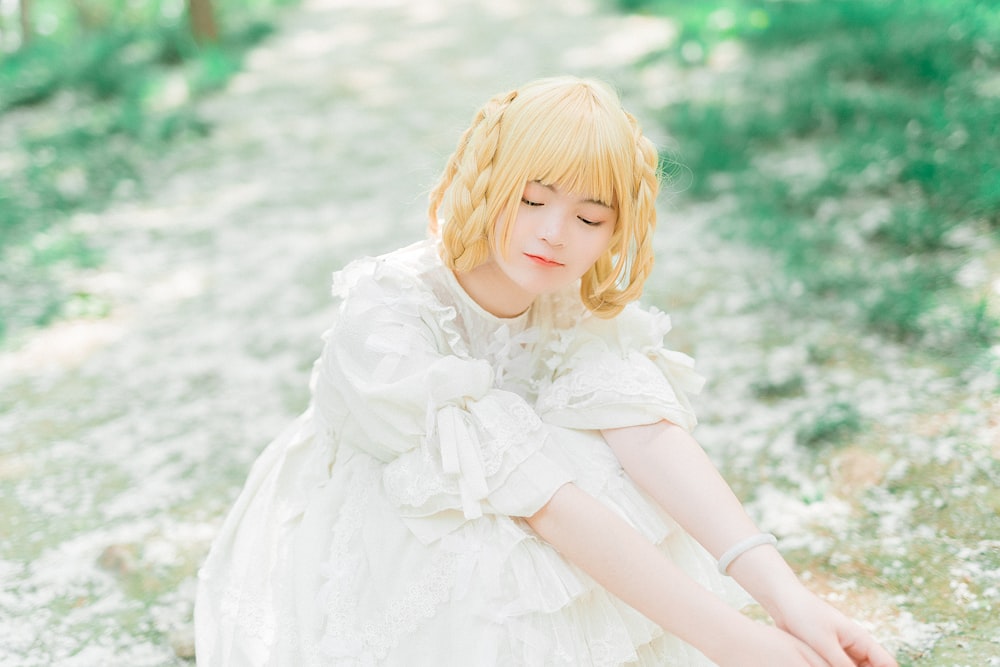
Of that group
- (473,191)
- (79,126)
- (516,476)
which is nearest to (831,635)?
(516,476)

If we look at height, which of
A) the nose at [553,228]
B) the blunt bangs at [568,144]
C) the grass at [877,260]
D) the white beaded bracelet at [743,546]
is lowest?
the grass at [877,260]

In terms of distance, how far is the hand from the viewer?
1.29 metres

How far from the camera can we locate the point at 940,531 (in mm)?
1964

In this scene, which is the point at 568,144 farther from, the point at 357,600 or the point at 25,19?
the point at 25,19

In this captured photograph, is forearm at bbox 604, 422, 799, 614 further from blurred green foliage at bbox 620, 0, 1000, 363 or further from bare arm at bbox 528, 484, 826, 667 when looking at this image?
blurred green foliage at bbox 620, 0, 1000, 363

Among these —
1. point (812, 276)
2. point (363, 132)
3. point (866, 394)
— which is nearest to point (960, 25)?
point (812, 276)

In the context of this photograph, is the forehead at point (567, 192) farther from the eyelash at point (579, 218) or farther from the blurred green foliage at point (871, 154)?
the blurred green foliage at point (871, 154)

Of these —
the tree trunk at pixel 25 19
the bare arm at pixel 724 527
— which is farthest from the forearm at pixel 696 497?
the tree trunk at pixel 25 19

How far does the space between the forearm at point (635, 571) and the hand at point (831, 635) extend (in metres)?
0.07

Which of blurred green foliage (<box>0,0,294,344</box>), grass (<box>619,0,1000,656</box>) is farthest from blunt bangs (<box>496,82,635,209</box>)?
blurred green foliage (<box>0,0,294,344</box>)

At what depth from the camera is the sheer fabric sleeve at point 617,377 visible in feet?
4.91

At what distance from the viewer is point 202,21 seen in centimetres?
636

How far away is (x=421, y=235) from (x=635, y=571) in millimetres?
2743

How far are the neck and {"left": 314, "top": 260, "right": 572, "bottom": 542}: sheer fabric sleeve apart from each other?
0.10 meters
